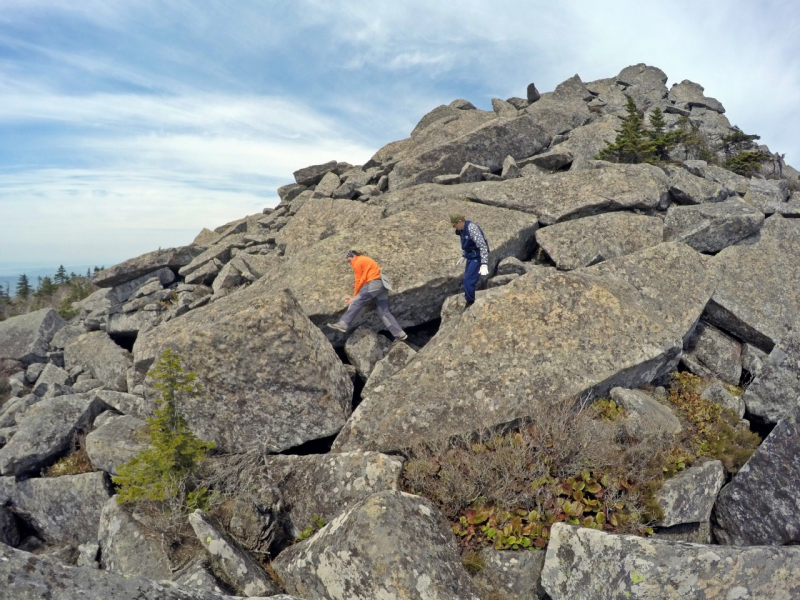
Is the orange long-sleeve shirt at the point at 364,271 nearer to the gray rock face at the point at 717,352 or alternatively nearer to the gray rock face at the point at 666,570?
the gray rock face at the point at 666,570

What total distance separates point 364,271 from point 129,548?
26.1ft

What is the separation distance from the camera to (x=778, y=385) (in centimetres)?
1042

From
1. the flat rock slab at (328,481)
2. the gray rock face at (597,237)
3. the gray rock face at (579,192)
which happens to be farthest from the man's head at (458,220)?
the flat rock slab at (328,481)

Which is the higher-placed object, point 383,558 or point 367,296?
point 367,296

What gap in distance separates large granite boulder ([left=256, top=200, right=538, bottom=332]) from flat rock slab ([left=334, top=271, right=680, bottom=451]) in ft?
8.10

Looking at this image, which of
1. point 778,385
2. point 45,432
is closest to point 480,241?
point 778,385

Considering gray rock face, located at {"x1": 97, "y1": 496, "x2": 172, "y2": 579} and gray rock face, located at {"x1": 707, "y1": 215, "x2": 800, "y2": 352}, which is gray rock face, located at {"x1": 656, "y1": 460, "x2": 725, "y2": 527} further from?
gray rock face, located at {"x1": 97, "y1": 496, "x2": 172, "y2": 579}

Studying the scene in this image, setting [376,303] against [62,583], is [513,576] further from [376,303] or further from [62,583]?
[376,303]

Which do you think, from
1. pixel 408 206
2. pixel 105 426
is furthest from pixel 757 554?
pixel 408 206

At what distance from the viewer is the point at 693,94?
1658 inches

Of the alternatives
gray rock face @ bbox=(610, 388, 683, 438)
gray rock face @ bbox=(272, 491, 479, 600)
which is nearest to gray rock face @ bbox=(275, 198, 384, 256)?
gray rock face @ bbox=(610, 388, 683, 438)

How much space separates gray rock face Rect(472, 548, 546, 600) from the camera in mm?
7023

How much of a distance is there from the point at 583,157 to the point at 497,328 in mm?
15529

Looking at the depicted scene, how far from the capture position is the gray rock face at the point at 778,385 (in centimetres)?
1030
